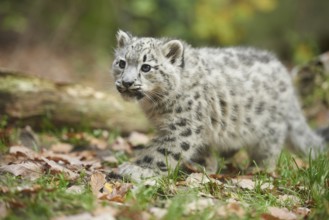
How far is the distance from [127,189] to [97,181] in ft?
1.34

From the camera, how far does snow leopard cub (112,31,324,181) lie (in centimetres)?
606

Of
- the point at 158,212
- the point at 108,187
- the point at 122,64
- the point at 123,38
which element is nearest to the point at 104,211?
the point at 158,212

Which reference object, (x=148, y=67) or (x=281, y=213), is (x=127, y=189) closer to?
(x=281, y=213)

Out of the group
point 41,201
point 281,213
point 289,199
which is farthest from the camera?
point 289,199

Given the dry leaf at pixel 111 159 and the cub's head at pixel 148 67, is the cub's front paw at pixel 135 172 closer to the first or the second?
the dry leaf at pixel 111 159

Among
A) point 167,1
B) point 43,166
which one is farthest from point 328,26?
point 43,166

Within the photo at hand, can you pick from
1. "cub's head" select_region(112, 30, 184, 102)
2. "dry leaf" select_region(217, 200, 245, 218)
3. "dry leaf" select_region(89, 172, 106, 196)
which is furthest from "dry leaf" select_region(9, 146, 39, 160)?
"dry leaf" select_region(217, 200, 245, 218)

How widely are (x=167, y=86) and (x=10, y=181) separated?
7.34ft

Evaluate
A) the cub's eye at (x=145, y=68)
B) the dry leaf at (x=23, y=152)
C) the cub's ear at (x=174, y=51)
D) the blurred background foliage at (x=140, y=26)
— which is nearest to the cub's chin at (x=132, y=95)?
the cub's eye at (x=145, y=68)

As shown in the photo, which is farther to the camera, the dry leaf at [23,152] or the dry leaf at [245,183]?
the dry leaf at [23,152]

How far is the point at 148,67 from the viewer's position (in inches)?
239

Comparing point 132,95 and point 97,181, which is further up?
point 132,95

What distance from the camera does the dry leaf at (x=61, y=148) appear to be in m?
7.02

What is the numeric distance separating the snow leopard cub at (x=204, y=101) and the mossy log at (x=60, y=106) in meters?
1.47
